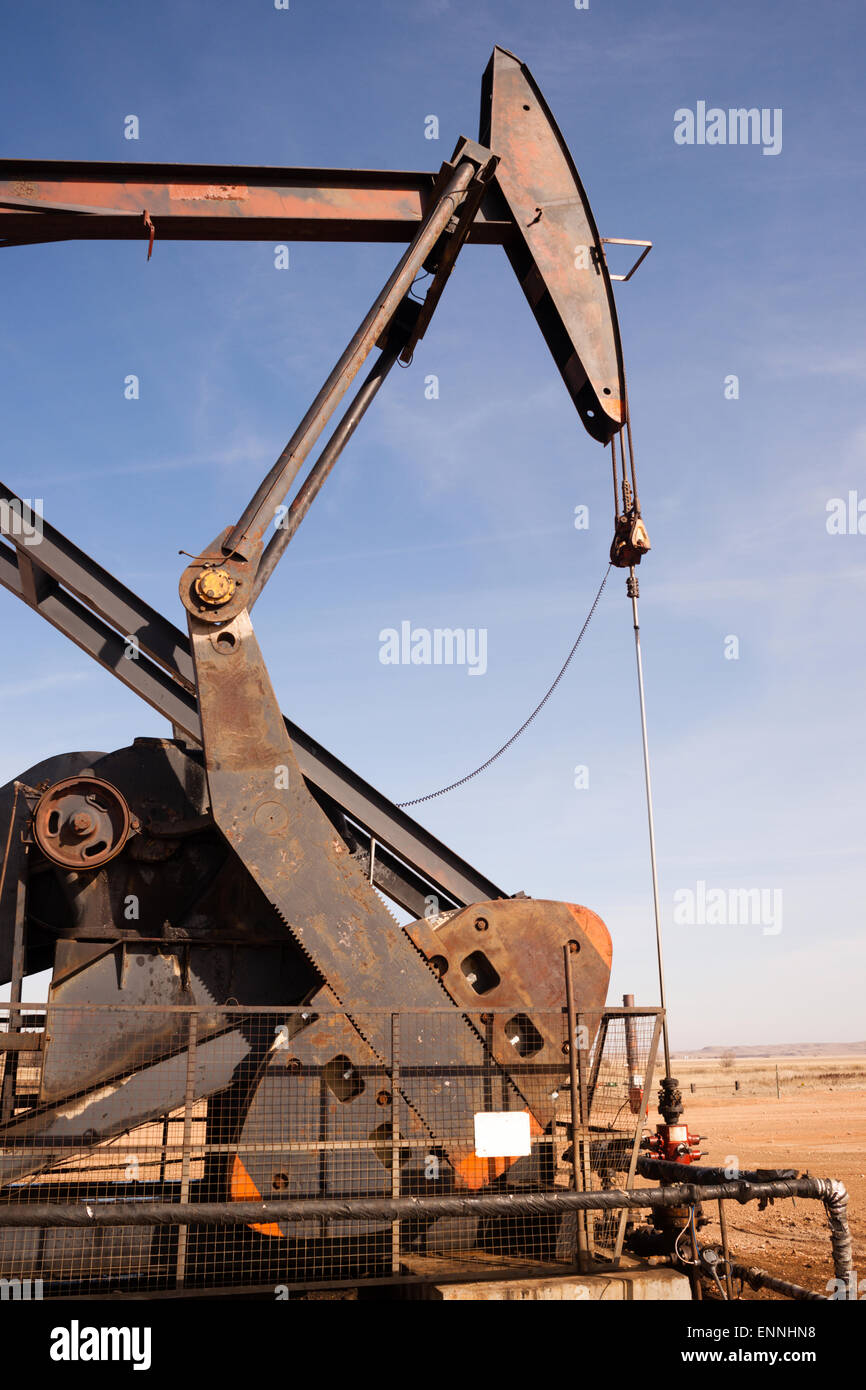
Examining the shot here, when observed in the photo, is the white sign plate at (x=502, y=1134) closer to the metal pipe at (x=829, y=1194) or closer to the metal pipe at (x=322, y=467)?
the metal pipe at (x=829, y=1194)

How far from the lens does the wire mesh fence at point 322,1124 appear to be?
216 inches

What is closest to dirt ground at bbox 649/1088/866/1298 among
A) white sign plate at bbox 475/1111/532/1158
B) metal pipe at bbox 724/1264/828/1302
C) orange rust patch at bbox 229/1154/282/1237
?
metal pipe at bbox 724/1264/828/1302

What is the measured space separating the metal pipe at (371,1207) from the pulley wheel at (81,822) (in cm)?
221

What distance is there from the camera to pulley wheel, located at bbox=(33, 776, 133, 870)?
6414 mm

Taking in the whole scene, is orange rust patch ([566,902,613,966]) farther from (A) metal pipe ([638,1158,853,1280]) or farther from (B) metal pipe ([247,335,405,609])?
(B) metal pipe ([247,335,405,609])

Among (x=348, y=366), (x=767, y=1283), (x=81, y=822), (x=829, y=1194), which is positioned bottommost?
(x=767, y=1283)

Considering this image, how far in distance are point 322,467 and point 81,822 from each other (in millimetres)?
2664

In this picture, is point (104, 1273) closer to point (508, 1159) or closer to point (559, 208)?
point (508, 1159)

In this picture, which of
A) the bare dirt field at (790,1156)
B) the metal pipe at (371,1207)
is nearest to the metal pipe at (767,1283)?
the metal pipe at (371,1207)

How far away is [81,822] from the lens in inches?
253

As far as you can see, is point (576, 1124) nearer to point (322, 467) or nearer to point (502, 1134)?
point (502, 1134)

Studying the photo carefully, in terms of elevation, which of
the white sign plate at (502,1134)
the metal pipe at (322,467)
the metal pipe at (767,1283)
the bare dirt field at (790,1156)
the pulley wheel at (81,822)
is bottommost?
the bare dirt field at (790,1156)

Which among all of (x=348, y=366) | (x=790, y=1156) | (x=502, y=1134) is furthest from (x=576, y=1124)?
(x=790, y=1156)
